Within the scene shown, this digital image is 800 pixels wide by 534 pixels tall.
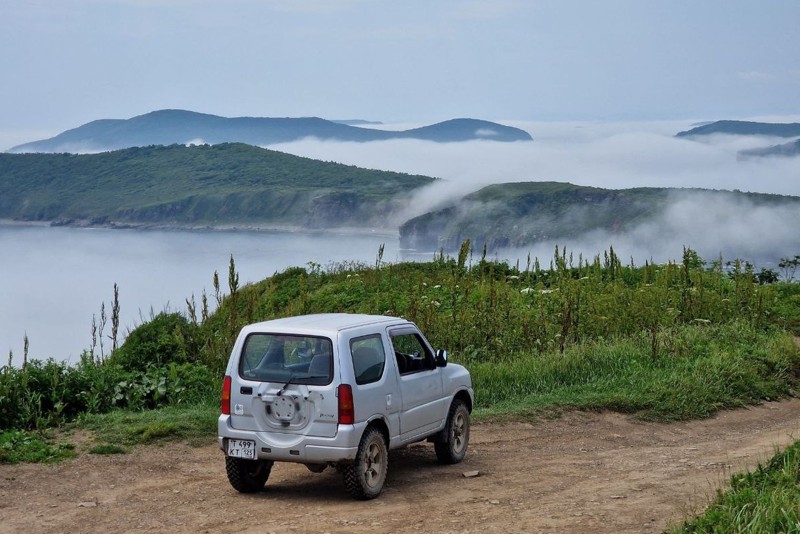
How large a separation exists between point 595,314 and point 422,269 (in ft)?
25.1

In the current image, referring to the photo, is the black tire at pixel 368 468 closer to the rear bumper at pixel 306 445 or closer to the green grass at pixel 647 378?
the rear bumper at pixel 306 445

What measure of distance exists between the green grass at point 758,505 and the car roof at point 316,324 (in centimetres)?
395

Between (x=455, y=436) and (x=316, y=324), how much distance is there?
2.84 m

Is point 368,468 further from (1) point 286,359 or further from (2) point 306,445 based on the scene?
(1) point 286,359

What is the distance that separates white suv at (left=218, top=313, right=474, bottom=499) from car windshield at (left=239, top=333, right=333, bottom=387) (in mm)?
10

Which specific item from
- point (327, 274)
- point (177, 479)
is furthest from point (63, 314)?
point (177, 479)

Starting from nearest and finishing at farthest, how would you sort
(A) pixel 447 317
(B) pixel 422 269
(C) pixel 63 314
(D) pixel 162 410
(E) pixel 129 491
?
(E) pixel 129 491
(D) pixel 162 410
(A) pixel 447 317
(B) pixel 422 269
(C) pixel 63 314

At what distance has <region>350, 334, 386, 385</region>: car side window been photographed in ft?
35.0

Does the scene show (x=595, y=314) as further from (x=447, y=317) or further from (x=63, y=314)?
(x=63, y=314)

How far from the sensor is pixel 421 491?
439 inches

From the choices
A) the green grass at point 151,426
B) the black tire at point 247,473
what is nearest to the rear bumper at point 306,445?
the black tire at point 247,473

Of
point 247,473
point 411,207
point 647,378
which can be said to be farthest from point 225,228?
point 247,473

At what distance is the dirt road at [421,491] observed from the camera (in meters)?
9.79

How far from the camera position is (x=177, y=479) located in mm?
11891
